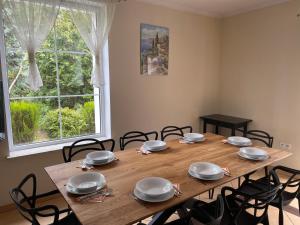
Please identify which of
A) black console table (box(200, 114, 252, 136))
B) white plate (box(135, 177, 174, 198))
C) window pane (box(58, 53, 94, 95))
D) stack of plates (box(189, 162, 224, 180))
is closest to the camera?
white plate (box(135, 177, 174, 198))

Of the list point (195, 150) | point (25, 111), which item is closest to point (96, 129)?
point (25, 111)

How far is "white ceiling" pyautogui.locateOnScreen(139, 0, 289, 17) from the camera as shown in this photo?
125 inches

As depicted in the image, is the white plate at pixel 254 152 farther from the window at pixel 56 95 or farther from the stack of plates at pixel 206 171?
A: the window at pixel 56 95

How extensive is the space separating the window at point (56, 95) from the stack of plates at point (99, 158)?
109 cm

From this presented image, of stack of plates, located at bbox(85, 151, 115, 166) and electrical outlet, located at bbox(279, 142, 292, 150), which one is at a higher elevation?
stack of plates, located at bbox(85, 151, 115, 166)

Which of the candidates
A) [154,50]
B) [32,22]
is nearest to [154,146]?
[154,50]

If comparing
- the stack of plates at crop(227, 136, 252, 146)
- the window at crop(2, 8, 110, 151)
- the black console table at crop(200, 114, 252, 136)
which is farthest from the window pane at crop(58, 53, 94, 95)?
the black console table at crop(200, 114, 252, 136)

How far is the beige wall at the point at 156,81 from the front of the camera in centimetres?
258

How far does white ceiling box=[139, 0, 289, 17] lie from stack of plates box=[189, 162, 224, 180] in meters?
2.36

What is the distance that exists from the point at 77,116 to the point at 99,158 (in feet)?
4.06

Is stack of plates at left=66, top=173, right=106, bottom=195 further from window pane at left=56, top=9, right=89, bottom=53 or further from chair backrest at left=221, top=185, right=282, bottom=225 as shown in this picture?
window pane at left=56, top=9, right=89, bottom=53

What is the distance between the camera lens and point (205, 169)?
64.8 inches

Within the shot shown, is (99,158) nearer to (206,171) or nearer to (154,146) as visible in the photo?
(154,146)

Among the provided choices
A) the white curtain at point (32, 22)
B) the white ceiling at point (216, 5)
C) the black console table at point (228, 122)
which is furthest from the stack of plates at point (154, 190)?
the white ceiling at point (216, 5)
